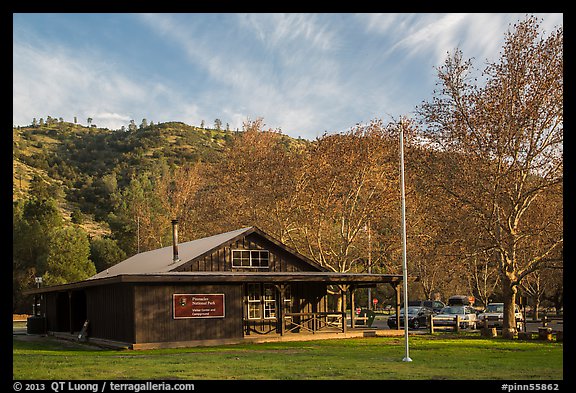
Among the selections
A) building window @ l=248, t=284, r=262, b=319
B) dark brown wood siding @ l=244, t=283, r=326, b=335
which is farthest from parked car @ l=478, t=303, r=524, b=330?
building window @ l=248, t=284, r=262, b=319

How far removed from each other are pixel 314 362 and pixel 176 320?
388 inches

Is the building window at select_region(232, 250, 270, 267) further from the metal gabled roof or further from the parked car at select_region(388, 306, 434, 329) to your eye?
the parked car at select_region(388, 306, 434, 329)

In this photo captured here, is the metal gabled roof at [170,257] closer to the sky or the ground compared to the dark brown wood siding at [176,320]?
closer to the sky

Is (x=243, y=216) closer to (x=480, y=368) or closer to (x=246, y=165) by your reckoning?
(x=246, y=165)

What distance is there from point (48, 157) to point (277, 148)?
71712mm

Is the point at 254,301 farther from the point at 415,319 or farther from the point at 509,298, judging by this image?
the point at 415,319

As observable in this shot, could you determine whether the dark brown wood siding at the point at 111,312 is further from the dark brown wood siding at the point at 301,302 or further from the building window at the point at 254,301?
the dark brown wood siding at the point at 301,302

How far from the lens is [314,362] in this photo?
20000 millimetres

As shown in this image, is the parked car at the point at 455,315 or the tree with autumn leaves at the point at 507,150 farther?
the parked car at the point at 455,315

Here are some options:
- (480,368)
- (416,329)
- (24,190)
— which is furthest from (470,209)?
(24,190)

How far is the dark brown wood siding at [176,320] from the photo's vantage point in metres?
27.4

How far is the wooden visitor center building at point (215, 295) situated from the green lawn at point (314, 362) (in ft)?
5.18

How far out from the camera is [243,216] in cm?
4894

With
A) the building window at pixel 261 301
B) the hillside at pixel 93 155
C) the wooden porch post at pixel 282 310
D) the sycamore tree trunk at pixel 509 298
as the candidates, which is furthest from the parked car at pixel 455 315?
the hillside at pixel 93 155
